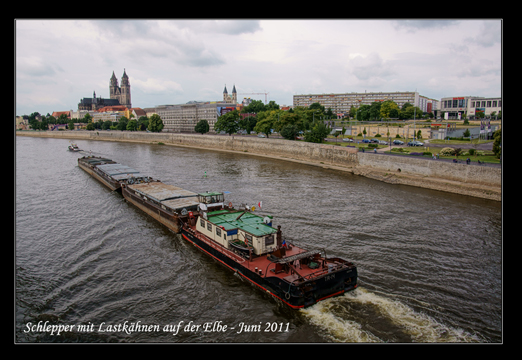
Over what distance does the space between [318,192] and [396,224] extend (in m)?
13.4

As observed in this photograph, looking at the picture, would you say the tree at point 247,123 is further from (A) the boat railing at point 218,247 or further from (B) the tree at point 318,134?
(A) the boat railing at point 218,247

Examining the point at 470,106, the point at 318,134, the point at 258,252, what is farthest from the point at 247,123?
the point at 470,106

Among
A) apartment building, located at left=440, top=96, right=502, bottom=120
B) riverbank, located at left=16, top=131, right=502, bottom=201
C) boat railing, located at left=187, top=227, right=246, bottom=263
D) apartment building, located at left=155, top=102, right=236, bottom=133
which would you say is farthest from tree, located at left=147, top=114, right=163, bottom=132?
boat railing, located at left=187, top=227, right=246, bottom=263

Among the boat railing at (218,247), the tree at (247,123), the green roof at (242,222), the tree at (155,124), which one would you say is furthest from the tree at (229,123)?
the boat railing at (218,247)

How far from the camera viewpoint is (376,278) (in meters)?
20.4

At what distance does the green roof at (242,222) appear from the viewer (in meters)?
21.6

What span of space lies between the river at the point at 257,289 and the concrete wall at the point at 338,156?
470 centimetres

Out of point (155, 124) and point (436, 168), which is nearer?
point (436, 168)

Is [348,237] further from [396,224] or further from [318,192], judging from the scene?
[318,192]

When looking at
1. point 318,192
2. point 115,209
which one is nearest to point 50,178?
point 115,209

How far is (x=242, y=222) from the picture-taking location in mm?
23625

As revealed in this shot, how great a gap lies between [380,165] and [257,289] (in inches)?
1632

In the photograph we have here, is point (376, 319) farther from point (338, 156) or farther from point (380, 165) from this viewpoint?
point (338, 156)

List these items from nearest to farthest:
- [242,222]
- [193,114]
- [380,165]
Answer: [242,222], [380,165], [193,114]
